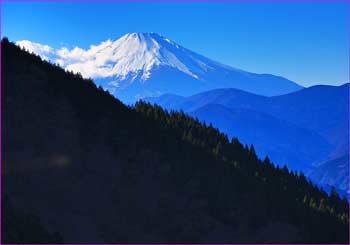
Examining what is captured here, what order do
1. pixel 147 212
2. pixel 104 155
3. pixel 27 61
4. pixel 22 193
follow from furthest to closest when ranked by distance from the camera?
pixel 27 61, pixel 104 155, pixel 147 212, pixel 22 193

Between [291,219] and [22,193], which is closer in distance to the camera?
[22,193]

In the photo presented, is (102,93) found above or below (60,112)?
above

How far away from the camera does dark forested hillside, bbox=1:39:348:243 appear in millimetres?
87438

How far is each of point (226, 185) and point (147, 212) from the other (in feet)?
53.3

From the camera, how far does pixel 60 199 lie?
8831 centimetres

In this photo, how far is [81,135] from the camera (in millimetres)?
100062

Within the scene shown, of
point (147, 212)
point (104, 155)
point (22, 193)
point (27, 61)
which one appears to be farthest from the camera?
point (27, 61)

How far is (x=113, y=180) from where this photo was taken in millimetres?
95562

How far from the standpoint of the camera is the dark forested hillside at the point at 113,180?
8744cm

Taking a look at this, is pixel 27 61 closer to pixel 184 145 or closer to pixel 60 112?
pixel 60 112

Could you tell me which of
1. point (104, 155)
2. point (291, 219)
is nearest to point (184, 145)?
point (104, 155)

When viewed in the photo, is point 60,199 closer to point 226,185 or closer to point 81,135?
point 81,135

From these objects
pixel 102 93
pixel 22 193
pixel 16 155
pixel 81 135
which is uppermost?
pixel 102 93

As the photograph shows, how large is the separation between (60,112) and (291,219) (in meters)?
42.0
